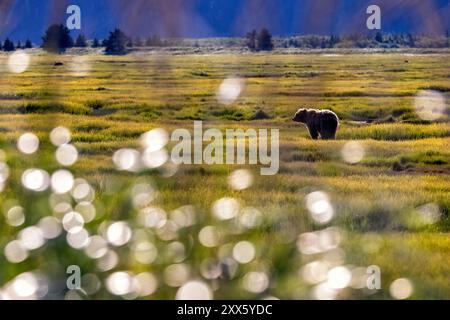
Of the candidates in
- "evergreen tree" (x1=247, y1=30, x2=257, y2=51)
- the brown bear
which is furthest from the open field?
"evergreen tree" (x1=247, y1=30, x2=257, y2=51)

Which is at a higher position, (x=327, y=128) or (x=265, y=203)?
(x=327, y=128)

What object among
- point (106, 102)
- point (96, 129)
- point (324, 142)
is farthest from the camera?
point (106, 102)

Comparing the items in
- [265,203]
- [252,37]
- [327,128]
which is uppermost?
[252,37]

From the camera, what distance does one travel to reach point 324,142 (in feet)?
65.2

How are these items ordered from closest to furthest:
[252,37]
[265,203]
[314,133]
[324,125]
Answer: [265,203] → [252,37] → [324,125] → [314,133]

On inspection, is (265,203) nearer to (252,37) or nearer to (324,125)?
(252,37)

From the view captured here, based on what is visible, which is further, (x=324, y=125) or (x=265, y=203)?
(x=324, y=125)

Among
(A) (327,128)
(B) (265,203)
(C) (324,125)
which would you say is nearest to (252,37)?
(C) (324,125)

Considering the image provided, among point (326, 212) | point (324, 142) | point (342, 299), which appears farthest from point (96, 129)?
point (342, 299)

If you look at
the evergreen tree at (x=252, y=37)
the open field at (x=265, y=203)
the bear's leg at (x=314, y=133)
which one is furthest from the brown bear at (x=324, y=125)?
the evergreen tree at (x=252, y=37)

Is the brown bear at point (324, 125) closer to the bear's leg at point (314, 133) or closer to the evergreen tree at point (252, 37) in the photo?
the bear's leg at point (314, 133)
